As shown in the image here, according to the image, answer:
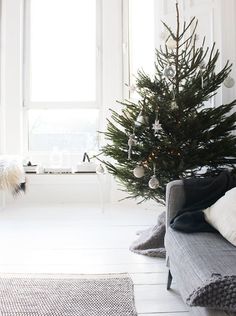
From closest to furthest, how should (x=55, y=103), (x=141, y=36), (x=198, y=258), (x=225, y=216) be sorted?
(x=198, y=258)
(x=225, y=216)
(x=141, y=36)
(x=55, y=103)

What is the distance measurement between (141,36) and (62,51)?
3.38ft

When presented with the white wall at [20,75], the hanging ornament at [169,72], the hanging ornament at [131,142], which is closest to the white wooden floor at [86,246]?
the white wall at [20,75]

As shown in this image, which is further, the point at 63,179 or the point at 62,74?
the point at 62,74

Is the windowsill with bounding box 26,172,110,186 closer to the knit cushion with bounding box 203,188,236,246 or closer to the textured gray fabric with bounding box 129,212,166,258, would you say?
the textured gray fabric with bounding box 129,212,166,258

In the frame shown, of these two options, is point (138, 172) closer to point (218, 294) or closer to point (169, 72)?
point (169, 72)

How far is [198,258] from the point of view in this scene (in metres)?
1.29

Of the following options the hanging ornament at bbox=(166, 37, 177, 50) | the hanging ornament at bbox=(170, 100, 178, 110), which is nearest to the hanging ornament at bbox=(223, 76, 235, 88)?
the hanging ornament at bbox=(166, 37, 177, 50)

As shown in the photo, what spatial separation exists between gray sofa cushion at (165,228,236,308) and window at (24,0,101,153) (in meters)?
2.84

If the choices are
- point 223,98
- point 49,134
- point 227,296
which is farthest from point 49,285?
point 49,134

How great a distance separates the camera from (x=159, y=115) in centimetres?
231

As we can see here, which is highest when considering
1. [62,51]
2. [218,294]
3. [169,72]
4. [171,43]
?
[62,51]

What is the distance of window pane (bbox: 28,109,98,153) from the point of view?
14.2ft

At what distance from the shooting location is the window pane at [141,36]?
3842 mm

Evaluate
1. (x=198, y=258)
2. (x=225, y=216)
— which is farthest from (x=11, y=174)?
(x=198, y=258)
